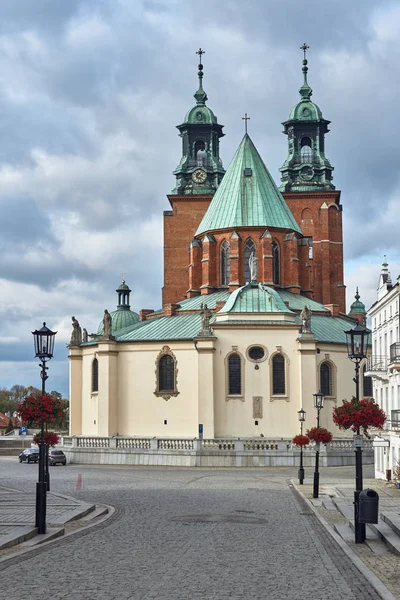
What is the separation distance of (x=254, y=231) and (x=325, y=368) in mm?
13580

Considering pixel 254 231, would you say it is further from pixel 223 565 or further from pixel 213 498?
pixel 223 565

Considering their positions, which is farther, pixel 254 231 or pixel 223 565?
pixel 254 231

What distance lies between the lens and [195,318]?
2717 inches

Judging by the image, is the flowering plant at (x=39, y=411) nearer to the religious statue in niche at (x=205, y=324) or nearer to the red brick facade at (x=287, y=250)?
the religious statue in niche at (x=205, y=324)

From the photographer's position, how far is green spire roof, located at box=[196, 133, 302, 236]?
2913 inches

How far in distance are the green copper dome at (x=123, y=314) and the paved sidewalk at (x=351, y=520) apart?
4331 centimetres

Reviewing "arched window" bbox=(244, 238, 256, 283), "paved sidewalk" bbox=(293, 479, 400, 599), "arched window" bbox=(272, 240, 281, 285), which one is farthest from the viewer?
"arched window" bbox=(272, 240, 281, 285)

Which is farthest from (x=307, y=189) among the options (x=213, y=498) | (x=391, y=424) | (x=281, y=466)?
(x=213, y=498)

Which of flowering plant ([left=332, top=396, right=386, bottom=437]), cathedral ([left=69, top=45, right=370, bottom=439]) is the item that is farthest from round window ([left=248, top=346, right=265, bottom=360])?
flowering plant ([left=332, top=396, right=386, bottom=437])

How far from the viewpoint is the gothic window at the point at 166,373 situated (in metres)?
64.9

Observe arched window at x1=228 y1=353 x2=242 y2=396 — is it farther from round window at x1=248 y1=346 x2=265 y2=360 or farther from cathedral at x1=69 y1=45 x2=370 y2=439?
round window at x1=248 y1=346 x2=265 y2=360

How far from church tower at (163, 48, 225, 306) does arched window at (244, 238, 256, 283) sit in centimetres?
1133

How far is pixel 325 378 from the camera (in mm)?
65375

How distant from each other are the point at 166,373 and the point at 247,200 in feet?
57.3
